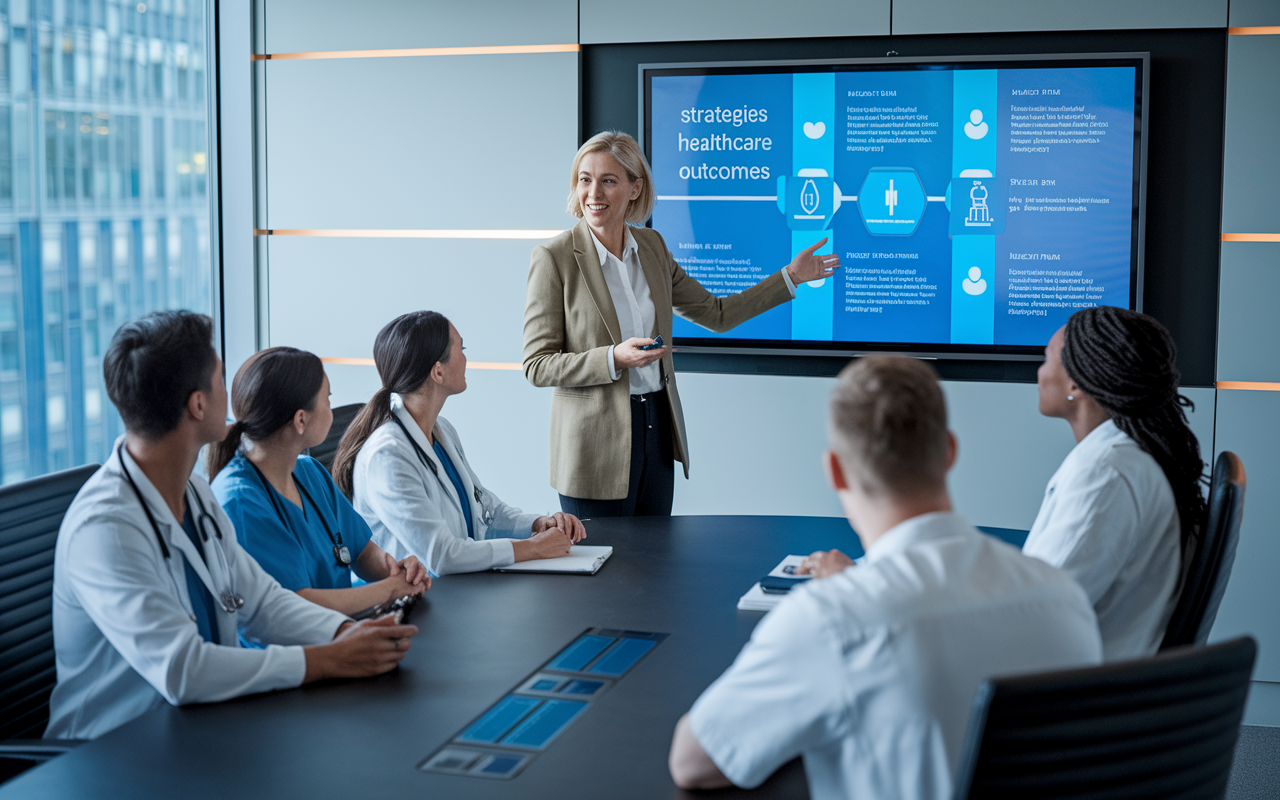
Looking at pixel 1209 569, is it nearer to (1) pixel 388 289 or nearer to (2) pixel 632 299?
(2) pixel 632 299

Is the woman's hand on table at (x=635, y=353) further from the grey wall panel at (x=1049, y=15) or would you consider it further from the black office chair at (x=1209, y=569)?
the grey wall panel at (x=1049, y=15)

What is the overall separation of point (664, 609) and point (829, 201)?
8.15ft

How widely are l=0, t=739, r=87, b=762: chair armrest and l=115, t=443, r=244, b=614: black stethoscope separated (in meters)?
0.33

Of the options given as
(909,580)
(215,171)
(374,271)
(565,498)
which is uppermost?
(215,171)

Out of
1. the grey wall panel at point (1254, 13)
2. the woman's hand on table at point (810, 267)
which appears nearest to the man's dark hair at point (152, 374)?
the woman's hand on table at point (810, 267)

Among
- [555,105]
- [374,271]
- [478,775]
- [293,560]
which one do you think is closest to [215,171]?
[374,271]

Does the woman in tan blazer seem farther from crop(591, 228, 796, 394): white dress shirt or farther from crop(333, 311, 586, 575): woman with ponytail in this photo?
crop(333, 311, 586, 575): woman with ponytail

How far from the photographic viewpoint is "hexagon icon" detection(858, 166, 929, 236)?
4.30m

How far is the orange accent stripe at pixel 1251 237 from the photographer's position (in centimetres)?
404

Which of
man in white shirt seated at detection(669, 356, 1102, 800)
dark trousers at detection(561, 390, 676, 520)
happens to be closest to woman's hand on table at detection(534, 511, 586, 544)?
dark trousers at detection(561, 390, 676, 520)

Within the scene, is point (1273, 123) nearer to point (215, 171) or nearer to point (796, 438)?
point (796, 438)

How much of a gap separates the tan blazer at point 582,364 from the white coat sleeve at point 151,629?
1.71 metres

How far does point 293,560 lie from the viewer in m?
2.44

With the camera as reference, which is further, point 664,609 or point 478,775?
point 664,609
